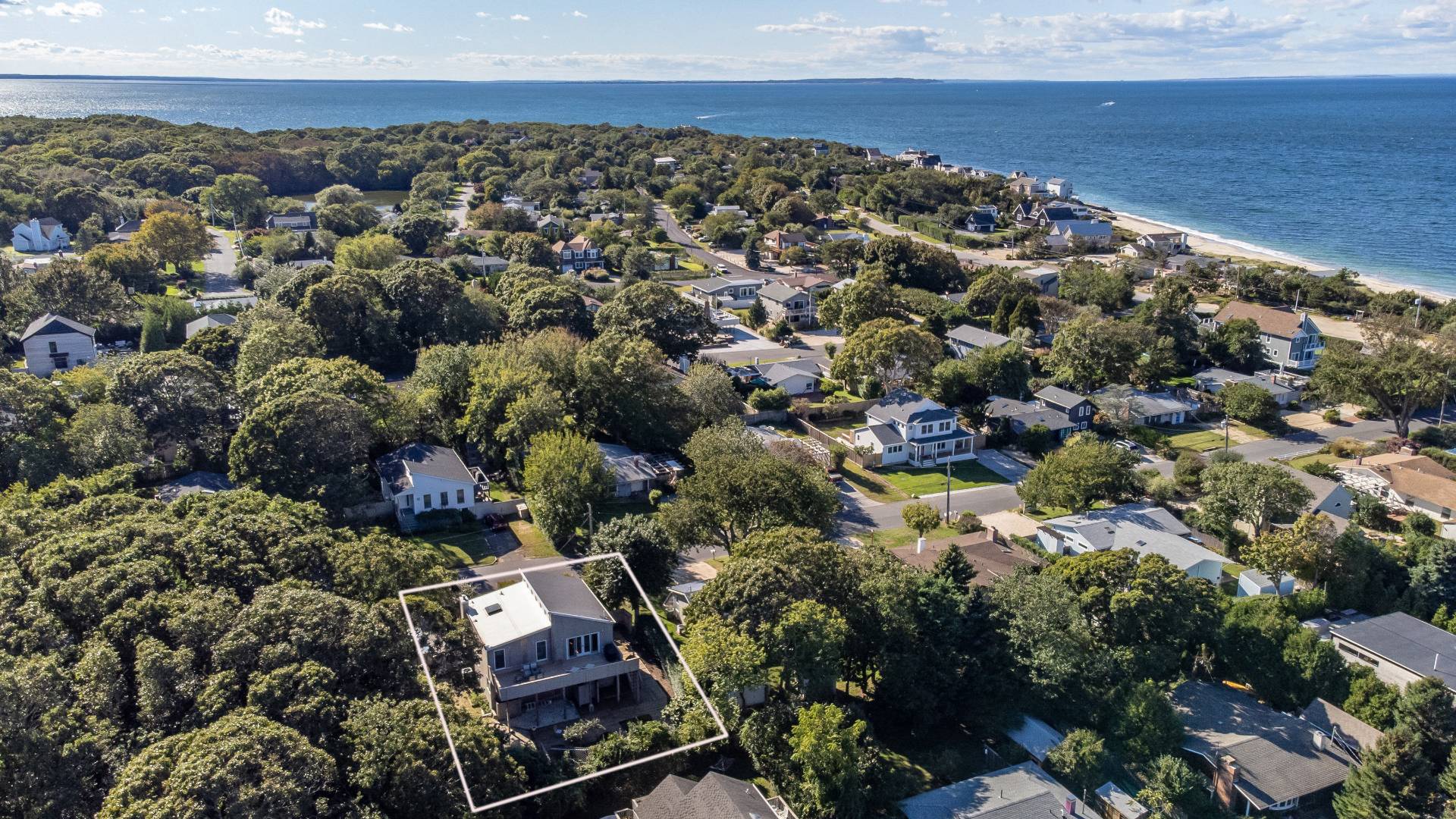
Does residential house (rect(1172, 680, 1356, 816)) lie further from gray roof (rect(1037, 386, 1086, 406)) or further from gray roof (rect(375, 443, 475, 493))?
gray roof (rect(375, 443, 475, 493))

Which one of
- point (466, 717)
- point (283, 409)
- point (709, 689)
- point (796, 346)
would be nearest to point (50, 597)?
point (466, 717)

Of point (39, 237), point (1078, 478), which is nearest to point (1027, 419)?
point (1078, 478)

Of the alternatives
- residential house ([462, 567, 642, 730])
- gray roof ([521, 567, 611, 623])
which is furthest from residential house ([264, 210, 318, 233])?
residential house ([462, 567, 642, 730])

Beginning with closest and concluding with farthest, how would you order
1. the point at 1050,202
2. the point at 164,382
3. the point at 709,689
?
the point at 709,689 → the point at 164,382 → the point at 1050,202

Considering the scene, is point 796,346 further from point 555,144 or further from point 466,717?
point 555,144

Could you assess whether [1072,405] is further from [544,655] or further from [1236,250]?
[1236,250]

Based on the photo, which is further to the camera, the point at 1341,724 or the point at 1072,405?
the point at 1072,405
